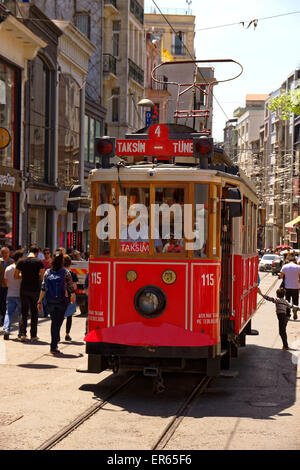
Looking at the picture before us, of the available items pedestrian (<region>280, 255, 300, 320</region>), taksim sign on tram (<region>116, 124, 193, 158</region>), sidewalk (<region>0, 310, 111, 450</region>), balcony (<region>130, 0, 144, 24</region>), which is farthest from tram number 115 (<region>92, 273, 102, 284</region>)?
balcony (<region>130, 0, 144, 24</region>)

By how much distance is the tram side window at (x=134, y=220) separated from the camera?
11.2 metres

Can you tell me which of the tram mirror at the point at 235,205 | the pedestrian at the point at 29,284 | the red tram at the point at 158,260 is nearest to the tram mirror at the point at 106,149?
the red tram at the point at 158,260

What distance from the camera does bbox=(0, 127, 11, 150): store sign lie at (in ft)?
87.8

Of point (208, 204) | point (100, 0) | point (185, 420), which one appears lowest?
point (185, 420)

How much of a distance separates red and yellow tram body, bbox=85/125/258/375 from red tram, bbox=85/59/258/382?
0.04 feet

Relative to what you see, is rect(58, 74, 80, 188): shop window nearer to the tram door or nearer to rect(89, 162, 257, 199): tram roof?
the tram door

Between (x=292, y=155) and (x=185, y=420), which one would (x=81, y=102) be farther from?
(x=292, y=155)

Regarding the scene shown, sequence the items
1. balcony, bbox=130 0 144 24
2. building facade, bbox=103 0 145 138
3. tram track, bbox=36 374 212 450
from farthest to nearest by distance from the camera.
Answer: balcony, bbox=130 0 144 24 < building facade, bbox=103 0 145 138 < tram track, bbox=36 374 212 450

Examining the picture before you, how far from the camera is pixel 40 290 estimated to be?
16281 mm

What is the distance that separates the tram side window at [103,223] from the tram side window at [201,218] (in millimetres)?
1098

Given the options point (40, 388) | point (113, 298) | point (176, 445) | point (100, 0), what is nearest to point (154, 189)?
point (113, 298)
